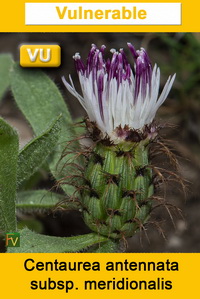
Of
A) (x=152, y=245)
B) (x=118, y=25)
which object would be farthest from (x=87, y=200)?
(x=152, y=245)

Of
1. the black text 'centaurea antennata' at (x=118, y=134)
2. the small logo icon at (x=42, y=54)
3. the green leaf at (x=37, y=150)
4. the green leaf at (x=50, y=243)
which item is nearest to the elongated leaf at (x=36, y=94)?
the small logo icon at (x=42, y=54)

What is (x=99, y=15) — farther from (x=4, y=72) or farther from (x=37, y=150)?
(x=4, y=72)

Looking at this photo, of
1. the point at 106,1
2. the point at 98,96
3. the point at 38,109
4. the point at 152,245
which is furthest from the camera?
the point at 152,245

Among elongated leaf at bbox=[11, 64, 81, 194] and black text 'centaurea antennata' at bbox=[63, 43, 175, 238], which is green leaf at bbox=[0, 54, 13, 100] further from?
black text 'centaurea antennata' at bbox=[63, 43, 175, 238]

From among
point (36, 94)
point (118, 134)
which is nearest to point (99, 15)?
point (36, 94)

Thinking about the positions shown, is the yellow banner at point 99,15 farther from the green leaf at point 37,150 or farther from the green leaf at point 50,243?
the green leaf at point 50,243

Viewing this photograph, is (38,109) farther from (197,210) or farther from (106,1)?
(197,210)
